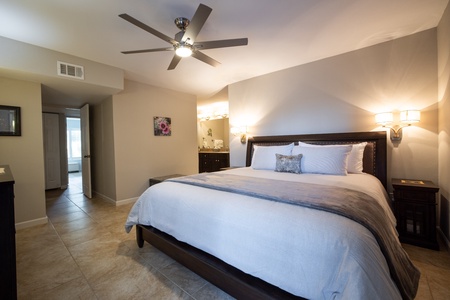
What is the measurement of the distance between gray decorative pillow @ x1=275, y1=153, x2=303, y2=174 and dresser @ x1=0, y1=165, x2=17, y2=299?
276 centimetres

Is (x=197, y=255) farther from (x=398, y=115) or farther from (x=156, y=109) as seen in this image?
(x=156, y=109)

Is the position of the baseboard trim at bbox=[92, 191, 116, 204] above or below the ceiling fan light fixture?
below

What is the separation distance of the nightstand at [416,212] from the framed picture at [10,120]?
5133 millimetres

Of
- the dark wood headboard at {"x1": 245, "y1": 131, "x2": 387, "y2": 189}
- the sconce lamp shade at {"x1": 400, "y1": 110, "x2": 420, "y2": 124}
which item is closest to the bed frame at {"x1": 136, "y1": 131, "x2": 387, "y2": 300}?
the dark wood headboard at {"x1": 245, "y1": 131, "x2": 387, "y2": 189}

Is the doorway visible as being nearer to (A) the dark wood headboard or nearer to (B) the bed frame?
(B) the bed frame

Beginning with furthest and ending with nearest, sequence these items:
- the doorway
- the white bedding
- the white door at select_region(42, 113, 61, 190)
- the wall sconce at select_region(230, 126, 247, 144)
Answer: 1. the doorway
2. the white door at select_region(42, 113, 61, 190)
3. the wall sconce at select_region(230, 126, 247, 144)
4. the white bedding

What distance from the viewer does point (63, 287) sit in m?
1.71

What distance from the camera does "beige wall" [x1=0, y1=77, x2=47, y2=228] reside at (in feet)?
9.21

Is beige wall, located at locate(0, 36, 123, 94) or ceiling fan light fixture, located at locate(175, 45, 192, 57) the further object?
beige wall, located at locate(0, 36, 123, 94)

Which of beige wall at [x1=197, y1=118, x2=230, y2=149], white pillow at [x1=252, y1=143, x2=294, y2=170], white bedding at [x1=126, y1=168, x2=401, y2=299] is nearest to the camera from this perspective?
white bedding at [x1=126, y1=168, x2=401, y2=299]

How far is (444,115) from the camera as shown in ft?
7.54

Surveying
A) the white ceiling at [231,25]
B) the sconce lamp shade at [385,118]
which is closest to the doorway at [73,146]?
the white ceiling at [231,25]

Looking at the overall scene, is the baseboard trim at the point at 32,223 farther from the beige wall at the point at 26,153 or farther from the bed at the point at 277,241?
the bed at the point at 277,241

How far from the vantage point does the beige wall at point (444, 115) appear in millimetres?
2148
